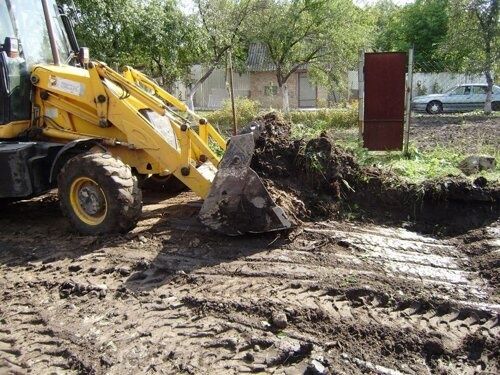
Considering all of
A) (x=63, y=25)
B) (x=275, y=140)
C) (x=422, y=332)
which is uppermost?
(x=63, y=25)

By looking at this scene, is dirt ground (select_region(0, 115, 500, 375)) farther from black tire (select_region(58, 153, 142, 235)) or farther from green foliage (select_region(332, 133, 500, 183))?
green foliage (select_region(332, 133, 500, 183))

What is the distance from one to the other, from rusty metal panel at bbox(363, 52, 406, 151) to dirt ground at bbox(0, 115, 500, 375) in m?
3.79

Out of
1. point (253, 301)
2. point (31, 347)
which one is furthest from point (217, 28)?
point (31, 347)

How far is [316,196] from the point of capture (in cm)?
598

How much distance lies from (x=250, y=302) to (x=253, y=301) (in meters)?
0.03

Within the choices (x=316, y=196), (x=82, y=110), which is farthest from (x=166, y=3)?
(x=316, y=196)

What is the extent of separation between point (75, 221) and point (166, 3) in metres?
14.8

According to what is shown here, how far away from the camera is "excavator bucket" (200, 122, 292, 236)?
16.8ft

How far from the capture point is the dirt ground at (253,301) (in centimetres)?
340

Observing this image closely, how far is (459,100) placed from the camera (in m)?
24.8

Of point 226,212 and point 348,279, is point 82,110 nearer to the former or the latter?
point 226,212

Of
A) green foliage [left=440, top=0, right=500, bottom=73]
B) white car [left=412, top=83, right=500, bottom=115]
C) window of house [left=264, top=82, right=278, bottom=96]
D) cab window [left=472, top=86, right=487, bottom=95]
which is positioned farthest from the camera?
window of house [left=264, top=82, right=278, bottom=96]

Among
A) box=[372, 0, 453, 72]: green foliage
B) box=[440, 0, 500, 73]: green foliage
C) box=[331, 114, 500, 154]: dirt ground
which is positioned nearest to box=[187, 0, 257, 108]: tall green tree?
box=[331, 114, 500, 154]: dirt ground

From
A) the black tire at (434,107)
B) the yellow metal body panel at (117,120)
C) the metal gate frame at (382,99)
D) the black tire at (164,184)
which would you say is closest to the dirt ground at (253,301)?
the yellow metal body panel at (117,120)
